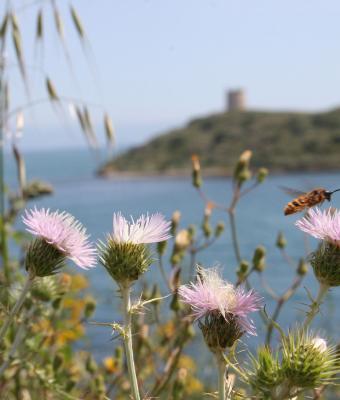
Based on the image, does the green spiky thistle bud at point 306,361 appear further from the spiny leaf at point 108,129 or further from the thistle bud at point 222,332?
the spiny leaf at point 108,129

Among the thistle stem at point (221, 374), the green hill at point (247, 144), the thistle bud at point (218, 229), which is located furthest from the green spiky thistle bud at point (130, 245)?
the green hill at point (247, 144)

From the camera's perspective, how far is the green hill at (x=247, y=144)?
2009 inches

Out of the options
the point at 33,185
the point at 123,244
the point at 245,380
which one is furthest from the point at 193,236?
the point at 245,380

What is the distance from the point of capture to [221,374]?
117 cm

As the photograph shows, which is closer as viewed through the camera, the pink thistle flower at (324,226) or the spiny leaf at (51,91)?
the pink thistle flower at (324,226)

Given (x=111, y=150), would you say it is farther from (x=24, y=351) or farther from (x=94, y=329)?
(x=94, y=329)

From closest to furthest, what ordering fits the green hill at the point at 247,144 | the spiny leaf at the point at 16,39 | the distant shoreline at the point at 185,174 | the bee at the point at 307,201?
the bee at the point at 307,201 < the spiny leaf at the point at 16,39 < the distant shoreline at the point at 185,174 < the green hill at the point at 247,144

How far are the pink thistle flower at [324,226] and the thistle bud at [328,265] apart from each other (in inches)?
0.8

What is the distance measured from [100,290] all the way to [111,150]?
5599 mm

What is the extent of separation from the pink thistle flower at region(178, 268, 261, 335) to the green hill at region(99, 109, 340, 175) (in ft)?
151

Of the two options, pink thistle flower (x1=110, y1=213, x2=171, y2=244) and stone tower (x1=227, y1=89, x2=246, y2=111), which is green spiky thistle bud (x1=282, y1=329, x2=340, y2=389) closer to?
pink thistle flower (x1=110, y1=213, x2=171, y2=244)

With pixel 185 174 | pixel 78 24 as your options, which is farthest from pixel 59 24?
pixel 185 174

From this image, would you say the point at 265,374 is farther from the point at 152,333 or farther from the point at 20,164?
the point at 152,333

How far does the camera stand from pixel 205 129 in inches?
2645
